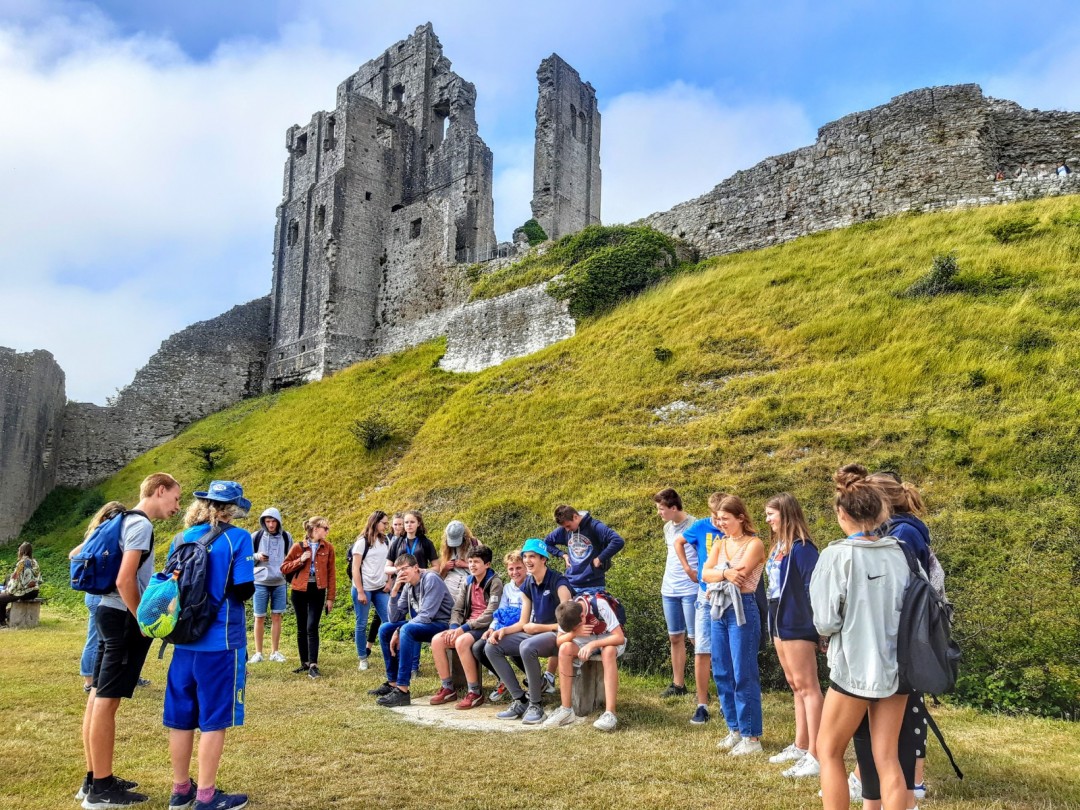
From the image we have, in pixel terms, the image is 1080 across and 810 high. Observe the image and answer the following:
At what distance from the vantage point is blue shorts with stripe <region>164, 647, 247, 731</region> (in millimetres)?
4402

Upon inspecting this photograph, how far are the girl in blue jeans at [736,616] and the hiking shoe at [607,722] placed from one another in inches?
36.7

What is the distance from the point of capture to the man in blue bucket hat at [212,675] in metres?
4.38

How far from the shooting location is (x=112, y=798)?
446cm

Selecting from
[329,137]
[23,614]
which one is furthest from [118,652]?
[329,137]

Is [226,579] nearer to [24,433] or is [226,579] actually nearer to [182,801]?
[182,801]

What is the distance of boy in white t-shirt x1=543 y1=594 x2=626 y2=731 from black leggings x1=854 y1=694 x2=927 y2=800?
9.26 feet

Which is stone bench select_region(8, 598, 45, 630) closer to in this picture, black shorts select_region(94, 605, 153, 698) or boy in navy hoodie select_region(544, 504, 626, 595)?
black shorts select_region(94, 605, 153, 698)

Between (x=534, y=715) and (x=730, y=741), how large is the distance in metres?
1.85

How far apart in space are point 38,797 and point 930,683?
5.00m

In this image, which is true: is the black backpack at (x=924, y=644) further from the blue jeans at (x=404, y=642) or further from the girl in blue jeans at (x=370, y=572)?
the girl in blue jeans at (x=370, y=572)

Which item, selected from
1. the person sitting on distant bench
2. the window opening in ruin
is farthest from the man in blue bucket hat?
the window opening in ruin

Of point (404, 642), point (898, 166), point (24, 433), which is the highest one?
point (898, 166)

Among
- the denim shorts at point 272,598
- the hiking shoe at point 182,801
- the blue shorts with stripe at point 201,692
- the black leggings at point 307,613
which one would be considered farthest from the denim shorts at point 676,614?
the denim shorts at point 272,598

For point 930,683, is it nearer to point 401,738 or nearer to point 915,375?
point 401,738
